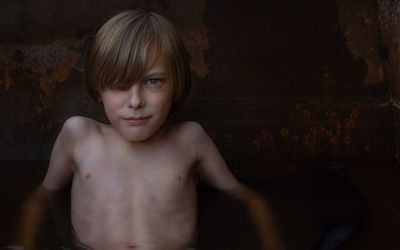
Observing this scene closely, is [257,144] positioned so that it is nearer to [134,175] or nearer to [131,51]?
[134,175]

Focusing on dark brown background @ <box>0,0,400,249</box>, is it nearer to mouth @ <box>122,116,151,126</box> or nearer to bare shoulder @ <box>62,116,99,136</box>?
bare shoulder @ <box>62,116,99,136</box>

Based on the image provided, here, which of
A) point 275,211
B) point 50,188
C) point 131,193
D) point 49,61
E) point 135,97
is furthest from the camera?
point 49,61

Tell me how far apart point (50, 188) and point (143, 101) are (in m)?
0.58

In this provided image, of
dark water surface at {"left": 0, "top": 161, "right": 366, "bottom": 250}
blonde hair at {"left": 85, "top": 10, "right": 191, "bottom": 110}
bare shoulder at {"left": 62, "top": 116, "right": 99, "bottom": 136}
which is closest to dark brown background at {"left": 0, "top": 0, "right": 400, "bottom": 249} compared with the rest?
dark water surface at {"left": 0, "top": 161, "right": 366, "bottom": 250}

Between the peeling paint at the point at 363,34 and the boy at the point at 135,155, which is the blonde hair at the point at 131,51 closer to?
the boy at the point at 135,155

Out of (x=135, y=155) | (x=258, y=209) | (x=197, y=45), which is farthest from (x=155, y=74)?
(x=197, y=45)

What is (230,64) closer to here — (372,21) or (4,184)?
(372,21)

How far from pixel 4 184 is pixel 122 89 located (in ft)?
2.82

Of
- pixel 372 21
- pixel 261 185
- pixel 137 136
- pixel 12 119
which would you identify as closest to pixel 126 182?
pixel 137 136


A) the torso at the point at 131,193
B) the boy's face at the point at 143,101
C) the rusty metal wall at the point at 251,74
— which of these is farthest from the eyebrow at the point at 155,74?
the rusty metal wall at the point at 251,74

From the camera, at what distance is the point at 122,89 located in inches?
85.5

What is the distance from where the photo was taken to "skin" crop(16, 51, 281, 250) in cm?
225

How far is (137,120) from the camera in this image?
7.22ft

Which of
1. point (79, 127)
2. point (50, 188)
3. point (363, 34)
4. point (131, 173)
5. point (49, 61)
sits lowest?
point (50, 188)
